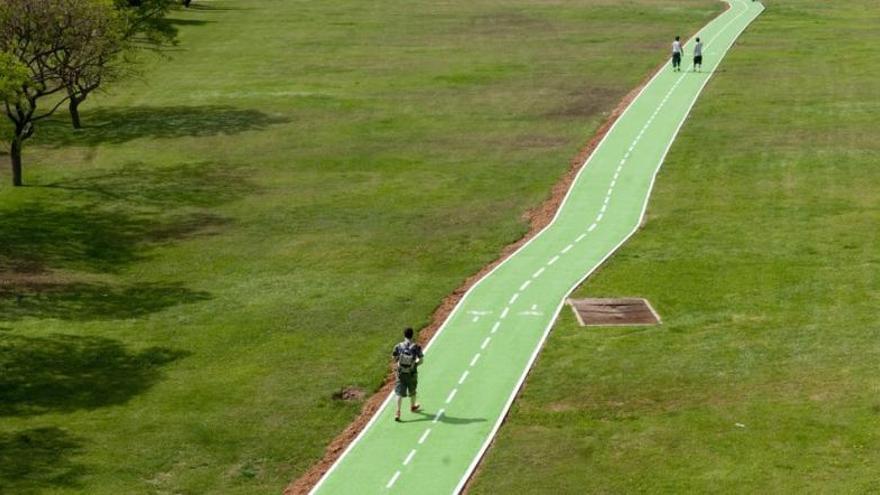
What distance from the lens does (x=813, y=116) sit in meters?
68.2

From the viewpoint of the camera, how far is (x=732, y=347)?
3578cm

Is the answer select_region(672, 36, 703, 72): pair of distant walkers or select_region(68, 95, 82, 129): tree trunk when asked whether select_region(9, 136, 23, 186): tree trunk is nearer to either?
select_region(68, 95, 82, 129): tree trunk

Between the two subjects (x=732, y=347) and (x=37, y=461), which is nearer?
(x=37, y=461)

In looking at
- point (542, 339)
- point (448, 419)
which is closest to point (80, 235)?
point (542, 339)

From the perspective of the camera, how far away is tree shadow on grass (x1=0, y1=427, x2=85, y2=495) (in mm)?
28422

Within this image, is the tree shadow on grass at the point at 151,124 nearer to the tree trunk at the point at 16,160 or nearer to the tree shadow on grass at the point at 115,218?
the tree shadow on grass at the point at 115,218

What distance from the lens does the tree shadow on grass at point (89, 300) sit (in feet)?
137

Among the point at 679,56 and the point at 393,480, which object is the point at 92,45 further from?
the point at 393,480

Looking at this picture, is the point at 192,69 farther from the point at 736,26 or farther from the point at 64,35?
the point at 736,26

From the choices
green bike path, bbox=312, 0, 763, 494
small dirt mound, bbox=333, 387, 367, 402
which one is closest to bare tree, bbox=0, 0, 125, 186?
green bike path, bbox=312, 0, 763, 494

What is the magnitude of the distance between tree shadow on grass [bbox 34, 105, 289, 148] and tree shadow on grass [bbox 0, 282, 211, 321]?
25925 millimetres

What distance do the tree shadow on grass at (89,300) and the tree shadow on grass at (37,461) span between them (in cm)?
1041

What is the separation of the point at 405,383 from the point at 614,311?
1077 centimetres

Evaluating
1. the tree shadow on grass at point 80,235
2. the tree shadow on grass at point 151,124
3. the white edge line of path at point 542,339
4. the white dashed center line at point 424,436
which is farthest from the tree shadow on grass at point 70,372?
the tree shadow on grass at point 151,124
